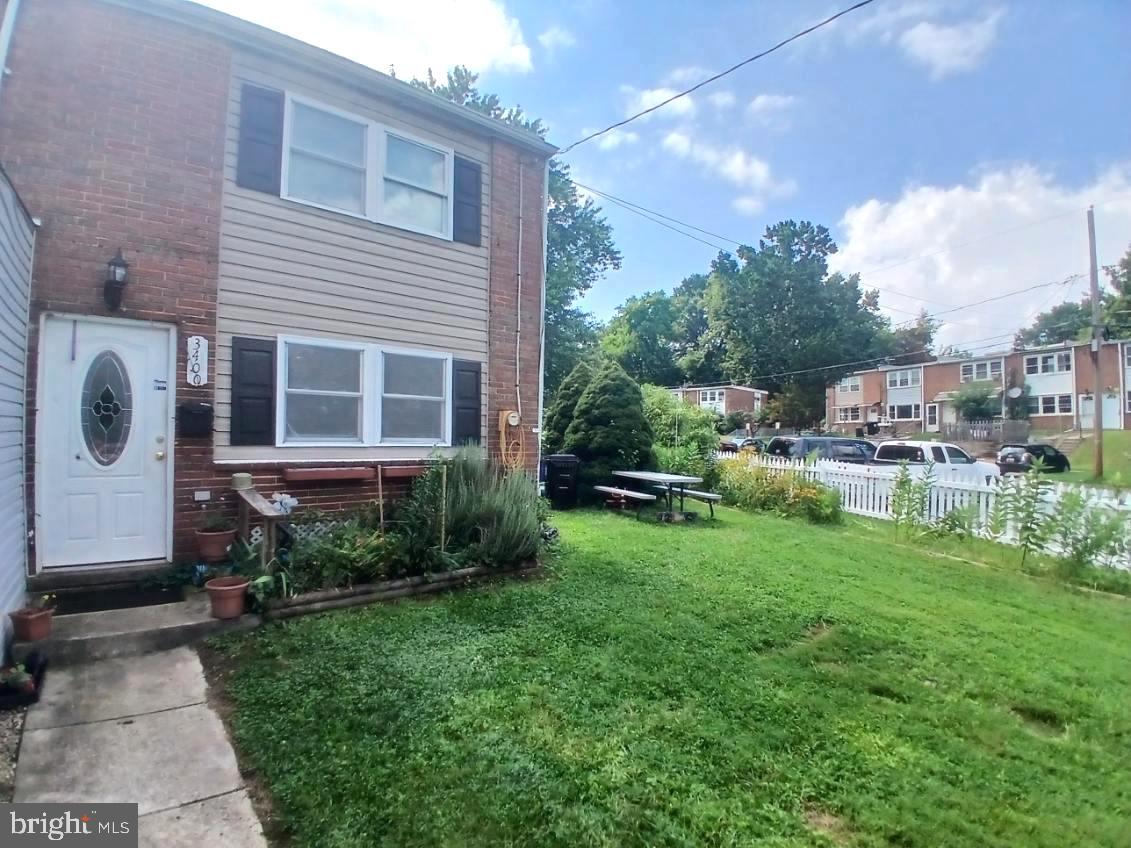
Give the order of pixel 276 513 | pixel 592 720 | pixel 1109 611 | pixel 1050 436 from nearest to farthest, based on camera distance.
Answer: pixel 592 720 < pixel 276 513 < pixel 1109 611 < pixel 1050 436

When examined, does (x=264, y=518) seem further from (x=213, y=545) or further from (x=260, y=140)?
(x=260, y=140)

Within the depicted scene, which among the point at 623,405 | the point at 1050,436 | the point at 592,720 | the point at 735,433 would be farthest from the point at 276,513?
the point at 1050,436

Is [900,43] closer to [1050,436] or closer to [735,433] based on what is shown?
[735,433]

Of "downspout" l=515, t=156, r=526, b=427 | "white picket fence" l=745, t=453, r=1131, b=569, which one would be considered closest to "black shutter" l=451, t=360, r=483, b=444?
"downspout" l=515, t=156, r=526, b=427

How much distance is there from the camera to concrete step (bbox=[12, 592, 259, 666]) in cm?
348

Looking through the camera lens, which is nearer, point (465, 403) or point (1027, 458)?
point (465, 403)

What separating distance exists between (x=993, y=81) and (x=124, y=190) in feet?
35.4

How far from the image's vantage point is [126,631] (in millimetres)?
3717

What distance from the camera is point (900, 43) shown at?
693 centimetres

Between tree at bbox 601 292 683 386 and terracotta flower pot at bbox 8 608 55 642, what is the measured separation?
42.7 meters

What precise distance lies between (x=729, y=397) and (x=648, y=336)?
11771 mm

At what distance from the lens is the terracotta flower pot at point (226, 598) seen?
405 centimetres

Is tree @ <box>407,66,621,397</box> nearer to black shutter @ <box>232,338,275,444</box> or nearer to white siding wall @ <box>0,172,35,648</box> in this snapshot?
black shutter @ <box>232,338,275,444</box>

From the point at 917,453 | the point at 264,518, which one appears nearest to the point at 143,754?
the point at 264,518
